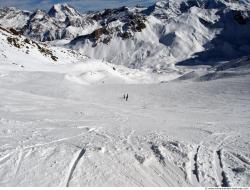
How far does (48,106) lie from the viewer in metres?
22.9

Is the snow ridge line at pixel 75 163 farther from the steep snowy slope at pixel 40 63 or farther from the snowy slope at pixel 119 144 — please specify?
the steep snowy slope at pixel 40 63

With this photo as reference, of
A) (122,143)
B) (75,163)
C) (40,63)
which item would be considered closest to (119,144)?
(122,143)

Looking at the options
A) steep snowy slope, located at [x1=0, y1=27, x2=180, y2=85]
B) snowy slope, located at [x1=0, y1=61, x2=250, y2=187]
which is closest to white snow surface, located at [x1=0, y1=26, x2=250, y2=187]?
snowy slope, located at [x1=0, y1=61, x2=250, y2=187]

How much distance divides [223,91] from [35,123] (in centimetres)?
2305

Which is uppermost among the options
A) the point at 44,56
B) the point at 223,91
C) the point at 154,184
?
the point at 44,56

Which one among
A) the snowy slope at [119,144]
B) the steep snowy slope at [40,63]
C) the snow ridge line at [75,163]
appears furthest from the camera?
the steep snowy slope at [40,63]

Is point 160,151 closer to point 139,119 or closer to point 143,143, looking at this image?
point 143,143

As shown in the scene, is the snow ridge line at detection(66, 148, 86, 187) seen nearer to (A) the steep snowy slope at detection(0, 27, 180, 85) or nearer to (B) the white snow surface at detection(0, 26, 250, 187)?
(B) the white snow surface at detection(0, 26, 250, 187)

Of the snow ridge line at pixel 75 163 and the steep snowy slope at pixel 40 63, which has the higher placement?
the steep snowy slope at pixel 40 63

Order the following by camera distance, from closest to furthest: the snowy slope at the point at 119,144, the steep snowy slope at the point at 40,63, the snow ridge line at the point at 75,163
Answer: the snow ridge line at the point at 75,163 < the snowy slope at the point at 119,144 < the steep snowy slope at the point at 40,63

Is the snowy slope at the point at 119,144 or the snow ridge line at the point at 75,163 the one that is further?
the snowy slope at the point at 119,144

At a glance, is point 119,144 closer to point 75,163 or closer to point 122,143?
point 122,143

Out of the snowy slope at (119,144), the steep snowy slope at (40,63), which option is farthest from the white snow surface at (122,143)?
the steep snowy slope at (40,63)

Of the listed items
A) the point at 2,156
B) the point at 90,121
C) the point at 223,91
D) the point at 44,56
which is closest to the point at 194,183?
the point at 2,156
